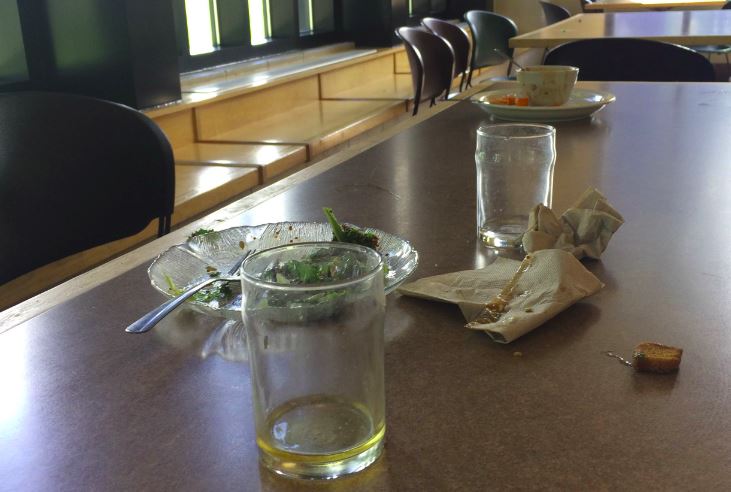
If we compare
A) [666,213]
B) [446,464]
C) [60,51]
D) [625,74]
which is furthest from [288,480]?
[60,51]

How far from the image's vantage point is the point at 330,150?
117 inches

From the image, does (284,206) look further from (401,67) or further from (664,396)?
(401,67)

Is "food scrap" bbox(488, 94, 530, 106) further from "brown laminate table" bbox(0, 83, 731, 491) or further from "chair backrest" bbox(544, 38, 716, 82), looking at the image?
"chair backrest" bbox(544, 38, 716, 82)

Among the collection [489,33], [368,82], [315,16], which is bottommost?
[368,82]

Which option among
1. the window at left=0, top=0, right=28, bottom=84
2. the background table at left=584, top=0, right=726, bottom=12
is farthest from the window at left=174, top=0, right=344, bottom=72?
the background table at left=584, top=0, right=726, bottom=12

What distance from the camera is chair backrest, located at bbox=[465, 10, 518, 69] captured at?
13.9ft

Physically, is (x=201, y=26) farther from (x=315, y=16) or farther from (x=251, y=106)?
(x=315, y=16)

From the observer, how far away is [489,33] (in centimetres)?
430

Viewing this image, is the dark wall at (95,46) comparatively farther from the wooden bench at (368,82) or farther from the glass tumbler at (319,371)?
the glass tumbler at (319,371)

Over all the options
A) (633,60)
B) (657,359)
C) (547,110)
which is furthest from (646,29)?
(657,359)

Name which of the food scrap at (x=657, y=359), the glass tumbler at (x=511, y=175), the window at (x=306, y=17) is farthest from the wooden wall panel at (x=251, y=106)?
the food scrap at (x=657, y=359)

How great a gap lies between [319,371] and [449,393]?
0.10 m

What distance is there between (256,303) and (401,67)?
448 cm

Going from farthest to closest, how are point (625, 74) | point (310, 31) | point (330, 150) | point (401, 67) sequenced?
point (401, 67)
point (310, 31)
point (330, 150)
point (625, 74)
